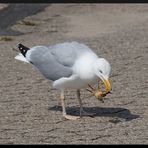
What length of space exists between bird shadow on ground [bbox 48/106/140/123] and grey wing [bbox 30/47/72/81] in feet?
1.99

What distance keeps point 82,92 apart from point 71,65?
157 centimetres

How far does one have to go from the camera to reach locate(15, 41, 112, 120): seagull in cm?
606

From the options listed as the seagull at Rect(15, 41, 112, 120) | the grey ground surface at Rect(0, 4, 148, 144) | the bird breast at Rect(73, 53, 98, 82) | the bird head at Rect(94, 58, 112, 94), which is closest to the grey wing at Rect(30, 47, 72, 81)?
the seagull at Rect(15, 41, 112, 120)

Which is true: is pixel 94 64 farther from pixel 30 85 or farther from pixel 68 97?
pixel 30 85

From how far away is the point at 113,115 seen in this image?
679 centimetres

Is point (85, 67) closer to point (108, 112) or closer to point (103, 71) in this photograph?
point (103, 71)

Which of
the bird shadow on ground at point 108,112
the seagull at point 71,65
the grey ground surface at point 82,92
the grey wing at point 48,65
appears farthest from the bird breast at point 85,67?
the bird shadow on ground at point 108,112

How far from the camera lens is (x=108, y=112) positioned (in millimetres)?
6914

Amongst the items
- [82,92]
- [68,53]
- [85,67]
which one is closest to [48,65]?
[68,53]

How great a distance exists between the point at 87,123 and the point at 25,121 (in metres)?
0.73

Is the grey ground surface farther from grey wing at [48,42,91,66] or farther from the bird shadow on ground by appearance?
grey wing at [48,42,91,66]

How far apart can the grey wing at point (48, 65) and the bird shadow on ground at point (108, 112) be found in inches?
23.9

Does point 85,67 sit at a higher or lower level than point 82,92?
higher

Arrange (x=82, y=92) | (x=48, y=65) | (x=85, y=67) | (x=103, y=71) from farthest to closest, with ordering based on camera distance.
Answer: (x=82, y=92)
(x=48, y=65)
(x=85, y=67)
(x=103, y=71)
